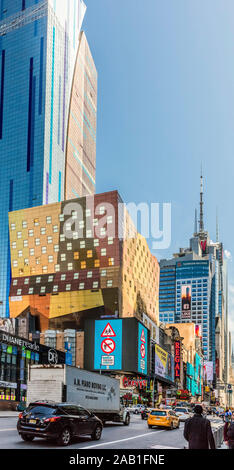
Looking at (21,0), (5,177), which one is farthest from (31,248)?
(21,0)

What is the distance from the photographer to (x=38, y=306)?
129875mm

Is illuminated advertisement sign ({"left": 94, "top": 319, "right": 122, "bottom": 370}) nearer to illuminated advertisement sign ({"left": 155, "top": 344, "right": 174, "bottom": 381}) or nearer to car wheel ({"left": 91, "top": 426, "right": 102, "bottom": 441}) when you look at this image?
illuminated advertisement sign ({"left": 155, "top": 344, "right": 174, "bottom": 381})

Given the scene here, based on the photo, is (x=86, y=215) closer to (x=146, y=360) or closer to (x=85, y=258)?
(x=85, y=258)

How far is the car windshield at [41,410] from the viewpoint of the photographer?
1930 cm

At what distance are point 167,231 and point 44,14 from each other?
119258 millimetres

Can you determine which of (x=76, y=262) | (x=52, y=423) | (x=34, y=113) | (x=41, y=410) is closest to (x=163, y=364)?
(x=76, y=262)

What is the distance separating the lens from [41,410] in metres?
19.6

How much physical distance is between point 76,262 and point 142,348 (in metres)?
34.2

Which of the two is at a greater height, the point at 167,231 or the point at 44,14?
the point at 44,14

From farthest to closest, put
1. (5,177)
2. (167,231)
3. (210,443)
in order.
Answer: (5,177) → (167,231) → (210,443)

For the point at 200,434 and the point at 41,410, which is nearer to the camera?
the point at 200,434

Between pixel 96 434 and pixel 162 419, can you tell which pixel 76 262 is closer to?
pixel 162 419

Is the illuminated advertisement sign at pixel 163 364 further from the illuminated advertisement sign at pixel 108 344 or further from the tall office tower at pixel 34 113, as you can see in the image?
the tall office tower at pixel 34 113

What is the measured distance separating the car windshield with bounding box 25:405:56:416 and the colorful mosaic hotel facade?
97.9 meters
